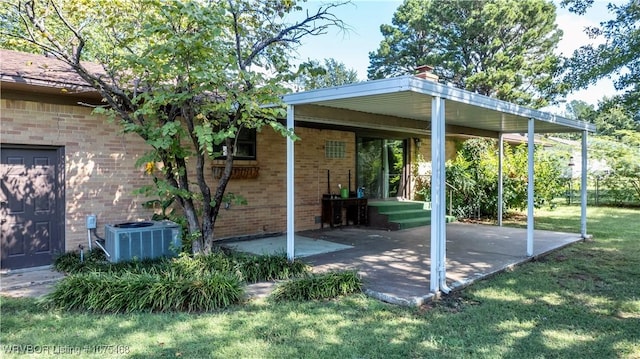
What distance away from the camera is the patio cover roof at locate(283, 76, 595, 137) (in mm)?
5012

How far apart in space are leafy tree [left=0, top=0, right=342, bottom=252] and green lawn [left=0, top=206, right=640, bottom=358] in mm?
2120

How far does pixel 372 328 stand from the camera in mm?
4219

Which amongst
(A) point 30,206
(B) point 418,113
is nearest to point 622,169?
(B) point 418,113

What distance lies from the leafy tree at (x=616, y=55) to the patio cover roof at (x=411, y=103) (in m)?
1.00

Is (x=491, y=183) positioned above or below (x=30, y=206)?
above

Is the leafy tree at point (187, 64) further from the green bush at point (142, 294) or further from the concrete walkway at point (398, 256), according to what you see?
the concrete walkway at point (398, 256)

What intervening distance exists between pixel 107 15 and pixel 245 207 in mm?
4407

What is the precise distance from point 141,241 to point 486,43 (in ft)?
74.0

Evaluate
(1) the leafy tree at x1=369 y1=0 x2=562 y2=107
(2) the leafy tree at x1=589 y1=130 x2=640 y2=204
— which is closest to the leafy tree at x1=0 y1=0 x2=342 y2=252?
(2) the leafy tree at x1=589 y1=130 x2=640 y2=204

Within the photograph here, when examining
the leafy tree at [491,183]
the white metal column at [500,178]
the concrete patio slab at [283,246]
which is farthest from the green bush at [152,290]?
the leafy tree at [491,183]

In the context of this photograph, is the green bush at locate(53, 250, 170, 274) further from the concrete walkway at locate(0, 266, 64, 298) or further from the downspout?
the downspout

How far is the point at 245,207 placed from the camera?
9125mm

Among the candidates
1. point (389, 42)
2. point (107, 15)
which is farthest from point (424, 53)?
point (107, 15)

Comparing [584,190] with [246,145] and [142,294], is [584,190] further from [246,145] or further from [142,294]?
[142,294]
